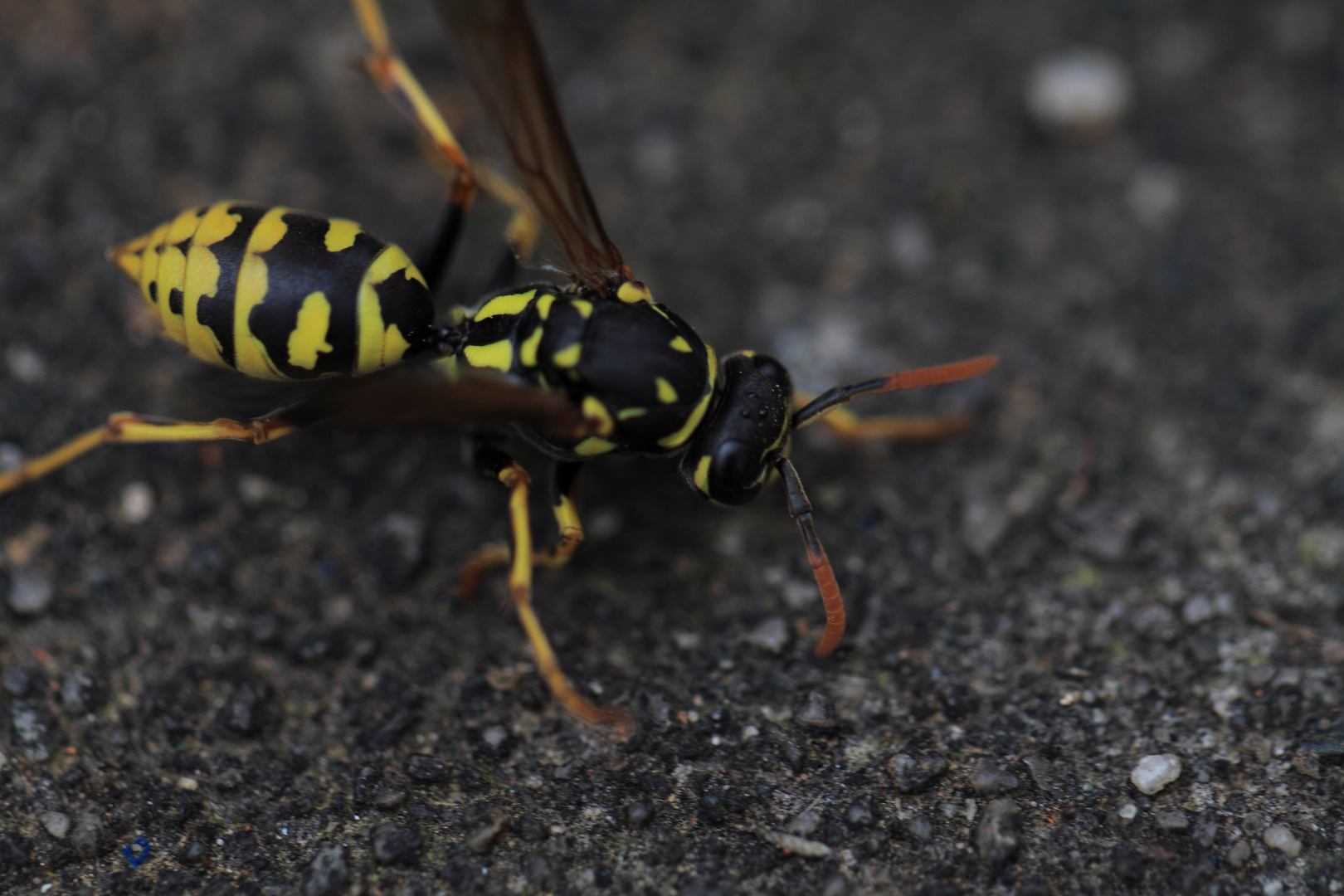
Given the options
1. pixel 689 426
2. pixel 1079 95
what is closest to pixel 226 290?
pixel 689 426

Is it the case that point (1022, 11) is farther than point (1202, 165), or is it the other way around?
point (1022, 11)

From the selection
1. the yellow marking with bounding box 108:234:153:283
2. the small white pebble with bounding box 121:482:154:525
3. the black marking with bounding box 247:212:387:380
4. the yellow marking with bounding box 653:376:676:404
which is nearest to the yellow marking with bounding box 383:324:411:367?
the black marking with bounding box 247:212:387:380

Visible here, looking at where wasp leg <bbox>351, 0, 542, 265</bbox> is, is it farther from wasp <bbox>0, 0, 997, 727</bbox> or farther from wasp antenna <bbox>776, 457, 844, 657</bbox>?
wasp antenna <bbox>776, 457, 844, 657</bbox>

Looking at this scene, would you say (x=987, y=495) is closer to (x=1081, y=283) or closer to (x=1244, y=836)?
(x=1081, y=283)

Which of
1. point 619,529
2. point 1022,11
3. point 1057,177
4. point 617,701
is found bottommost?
point 617,701

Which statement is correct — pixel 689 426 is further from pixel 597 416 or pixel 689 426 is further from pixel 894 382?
pixel 894 382

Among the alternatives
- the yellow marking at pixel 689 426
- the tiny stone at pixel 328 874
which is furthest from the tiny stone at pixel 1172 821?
the tiny stone at pixel 328 874

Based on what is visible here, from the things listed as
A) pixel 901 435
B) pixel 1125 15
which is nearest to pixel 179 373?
pixel 901 435
